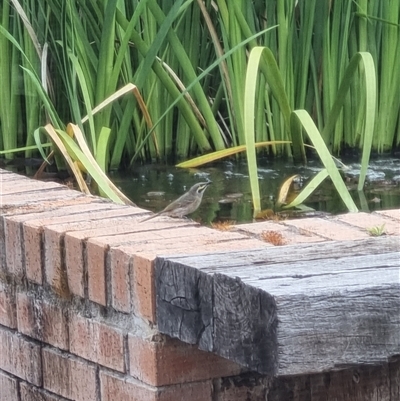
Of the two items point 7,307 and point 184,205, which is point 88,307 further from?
point 184,205

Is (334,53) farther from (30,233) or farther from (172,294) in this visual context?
(172,294)

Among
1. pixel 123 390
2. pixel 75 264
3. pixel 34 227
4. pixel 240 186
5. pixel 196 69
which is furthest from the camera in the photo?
pixel 196 69

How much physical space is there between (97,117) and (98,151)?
46 cm

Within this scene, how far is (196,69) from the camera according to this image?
4.04m

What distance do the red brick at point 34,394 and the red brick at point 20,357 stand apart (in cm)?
2

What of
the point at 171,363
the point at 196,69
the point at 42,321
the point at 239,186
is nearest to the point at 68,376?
the point at 42,321

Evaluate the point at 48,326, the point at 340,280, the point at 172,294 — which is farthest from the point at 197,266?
the point at 48,326

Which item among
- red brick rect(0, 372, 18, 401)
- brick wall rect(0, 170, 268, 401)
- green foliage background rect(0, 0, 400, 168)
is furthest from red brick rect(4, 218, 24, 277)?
green foliage background rect(0, 0, 400, 168)

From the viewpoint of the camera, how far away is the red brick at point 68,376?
2.32m

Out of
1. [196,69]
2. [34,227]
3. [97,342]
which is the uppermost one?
[196,69]

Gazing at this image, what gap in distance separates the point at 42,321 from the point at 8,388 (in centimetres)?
28

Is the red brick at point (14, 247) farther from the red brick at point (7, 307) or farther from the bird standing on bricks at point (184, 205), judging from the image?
the bird standing on bricks at point (184, 205)

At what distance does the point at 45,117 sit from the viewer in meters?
4.05

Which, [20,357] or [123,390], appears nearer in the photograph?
[123,390]
